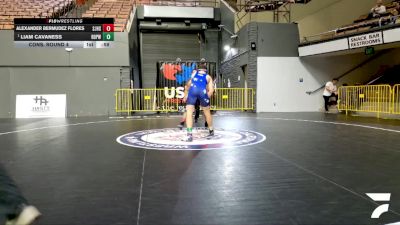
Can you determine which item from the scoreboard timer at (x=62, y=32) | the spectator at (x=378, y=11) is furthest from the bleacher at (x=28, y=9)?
the spectator at (x=378, y=11)

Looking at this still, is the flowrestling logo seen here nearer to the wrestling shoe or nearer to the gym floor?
the gym floor

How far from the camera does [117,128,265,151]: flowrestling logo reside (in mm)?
6514

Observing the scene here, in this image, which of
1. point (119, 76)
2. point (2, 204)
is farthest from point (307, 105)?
point (2, 204)

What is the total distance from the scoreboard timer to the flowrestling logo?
8.86 m

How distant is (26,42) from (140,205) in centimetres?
1583

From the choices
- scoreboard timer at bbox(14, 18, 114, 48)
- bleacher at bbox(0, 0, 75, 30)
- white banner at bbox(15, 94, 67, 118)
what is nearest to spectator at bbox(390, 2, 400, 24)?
scoreboard timer at bbox(14, 18, 114, 48)

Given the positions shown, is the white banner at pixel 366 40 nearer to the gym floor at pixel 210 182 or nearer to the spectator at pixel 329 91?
the spectator at pixel 329 91

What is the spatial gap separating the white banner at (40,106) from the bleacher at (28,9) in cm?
390

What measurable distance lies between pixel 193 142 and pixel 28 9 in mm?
18454

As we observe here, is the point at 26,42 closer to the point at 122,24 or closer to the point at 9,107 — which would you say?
the point at 9,107

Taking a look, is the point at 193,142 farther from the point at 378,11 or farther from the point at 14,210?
the point at 378,11

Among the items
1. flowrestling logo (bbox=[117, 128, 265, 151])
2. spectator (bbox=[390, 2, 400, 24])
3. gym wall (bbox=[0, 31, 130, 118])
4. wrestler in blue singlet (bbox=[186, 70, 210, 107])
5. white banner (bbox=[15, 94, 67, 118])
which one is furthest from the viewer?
gym wall (bbox=[0, 31, 130, 118])

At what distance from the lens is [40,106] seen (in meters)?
16.3

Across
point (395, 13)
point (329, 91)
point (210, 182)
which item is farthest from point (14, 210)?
point (329, 91)
